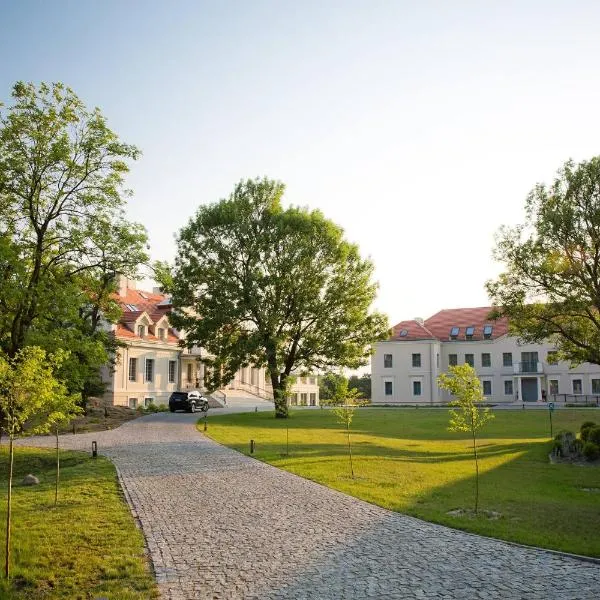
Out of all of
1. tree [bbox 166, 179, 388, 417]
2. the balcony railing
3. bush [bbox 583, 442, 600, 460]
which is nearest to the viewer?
bush [bbox 583, 442, 600, 460]

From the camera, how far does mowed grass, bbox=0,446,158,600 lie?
27.3 feet

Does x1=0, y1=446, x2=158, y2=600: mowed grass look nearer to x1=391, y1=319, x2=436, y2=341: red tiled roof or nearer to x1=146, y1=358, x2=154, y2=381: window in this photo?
x1=146, y1=358, x2=154, y2=381: window

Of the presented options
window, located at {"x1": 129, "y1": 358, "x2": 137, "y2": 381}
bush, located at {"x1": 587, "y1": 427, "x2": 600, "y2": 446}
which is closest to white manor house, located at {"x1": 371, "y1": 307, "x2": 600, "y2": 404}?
window, located at {"x1": 129, "y1": 358, "x2": 137, "y2": 381}

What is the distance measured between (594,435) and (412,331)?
149 ft

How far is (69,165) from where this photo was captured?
21.6m

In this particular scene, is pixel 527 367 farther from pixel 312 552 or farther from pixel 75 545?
pixel 75 545

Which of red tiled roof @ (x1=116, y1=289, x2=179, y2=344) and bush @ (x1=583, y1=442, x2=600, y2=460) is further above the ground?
red tiled roof @ (x1=116, y1=289, x2=179, y2=344)

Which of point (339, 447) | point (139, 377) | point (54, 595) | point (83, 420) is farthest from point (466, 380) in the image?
point (139, 377)

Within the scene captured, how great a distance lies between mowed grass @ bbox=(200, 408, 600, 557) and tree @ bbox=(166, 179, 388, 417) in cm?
673

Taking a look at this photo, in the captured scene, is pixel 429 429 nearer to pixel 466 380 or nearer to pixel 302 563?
pixel 466 380

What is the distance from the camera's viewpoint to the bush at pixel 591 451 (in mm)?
21953

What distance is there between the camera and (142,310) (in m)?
51.4

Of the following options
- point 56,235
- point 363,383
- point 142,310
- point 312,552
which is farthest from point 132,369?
point 363,383

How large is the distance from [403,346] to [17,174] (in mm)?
52342
